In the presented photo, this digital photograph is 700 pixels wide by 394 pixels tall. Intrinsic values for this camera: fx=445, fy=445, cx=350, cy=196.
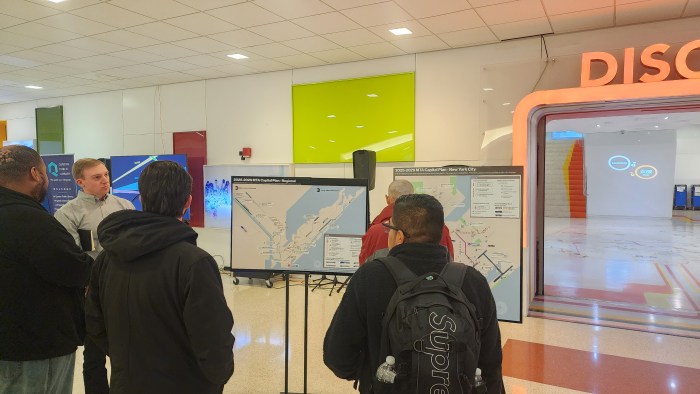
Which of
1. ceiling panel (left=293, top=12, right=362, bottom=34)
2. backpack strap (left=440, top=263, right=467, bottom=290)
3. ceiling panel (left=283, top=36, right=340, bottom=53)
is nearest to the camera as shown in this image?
backpack strap (left=440, top=263, right=467, bottom=290)

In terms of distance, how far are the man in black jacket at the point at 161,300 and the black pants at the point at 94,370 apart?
0.77 meters

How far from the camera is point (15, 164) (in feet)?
6.20

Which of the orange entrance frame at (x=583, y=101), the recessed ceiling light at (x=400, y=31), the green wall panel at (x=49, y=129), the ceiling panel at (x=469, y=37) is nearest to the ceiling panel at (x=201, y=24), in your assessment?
the recessed ceiling light at (x=400, y=31)

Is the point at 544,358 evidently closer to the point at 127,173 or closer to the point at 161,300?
the point at 161,300

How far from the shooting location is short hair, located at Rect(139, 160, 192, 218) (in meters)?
1.58

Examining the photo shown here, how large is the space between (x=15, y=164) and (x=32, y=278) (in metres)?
0.49

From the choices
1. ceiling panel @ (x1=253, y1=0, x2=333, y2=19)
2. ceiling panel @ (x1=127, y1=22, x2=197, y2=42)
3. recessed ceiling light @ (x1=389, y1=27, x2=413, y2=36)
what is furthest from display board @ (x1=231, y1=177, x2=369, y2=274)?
ceiling panel @ (x1=127, y1=22, x2=197, y2=42)

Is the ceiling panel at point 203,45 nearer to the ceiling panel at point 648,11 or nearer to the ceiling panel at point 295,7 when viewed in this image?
the ceiling panel at point 295,7

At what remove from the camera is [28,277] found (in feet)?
5.94

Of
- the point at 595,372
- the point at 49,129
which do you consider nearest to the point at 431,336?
the point at 595,372

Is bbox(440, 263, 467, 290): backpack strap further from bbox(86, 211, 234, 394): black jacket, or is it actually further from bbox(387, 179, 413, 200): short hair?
bbox(387, 179, 413, 200): short hair

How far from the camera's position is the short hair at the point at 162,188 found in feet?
5.18

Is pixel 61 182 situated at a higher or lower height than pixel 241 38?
lower

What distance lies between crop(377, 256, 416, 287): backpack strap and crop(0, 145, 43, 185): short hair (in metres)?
1.60
